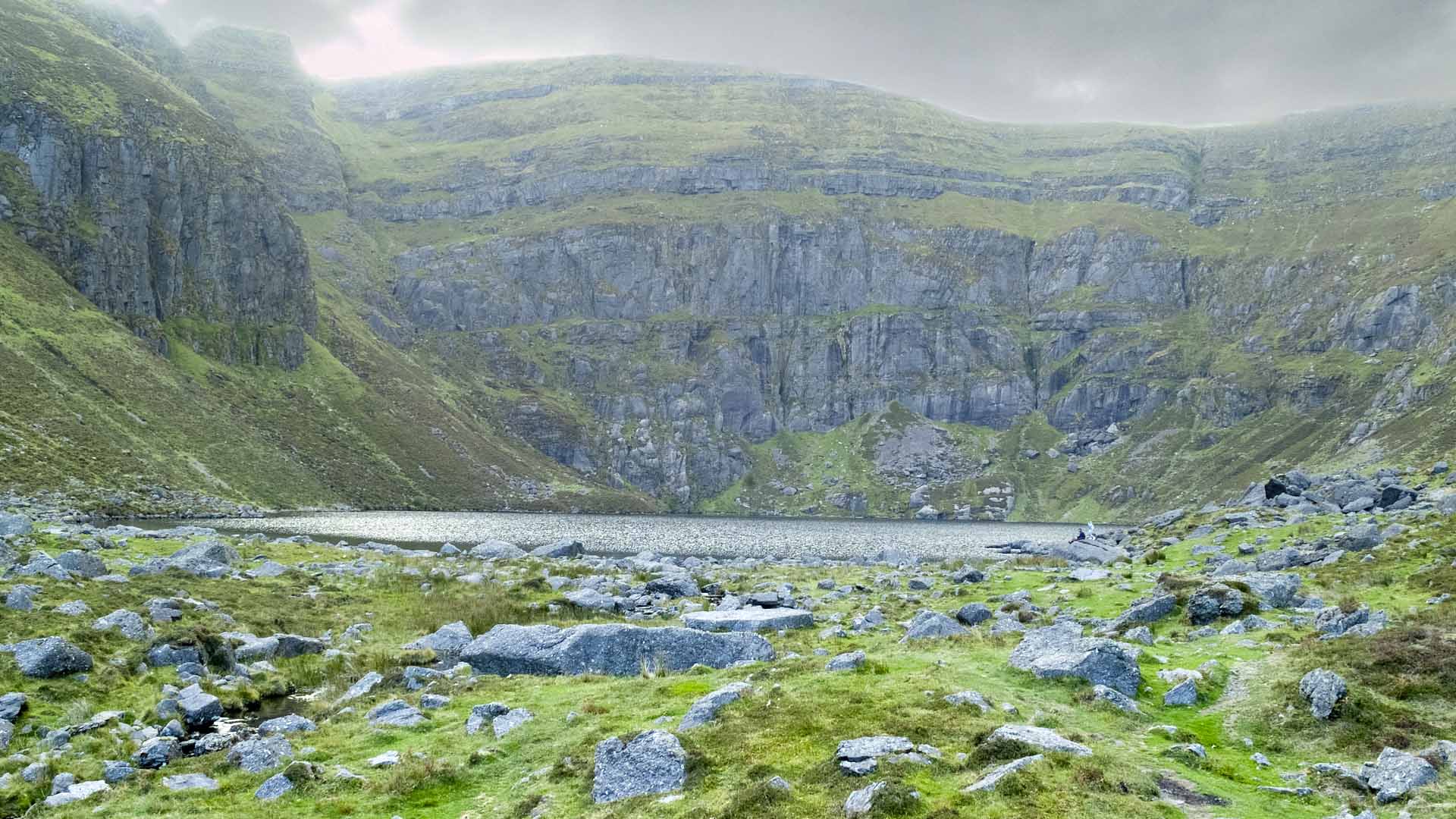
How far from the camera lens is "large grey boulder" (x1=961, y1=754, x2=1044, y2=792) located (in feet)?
35.4

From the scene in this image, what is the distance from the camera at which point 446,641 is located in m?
25.7

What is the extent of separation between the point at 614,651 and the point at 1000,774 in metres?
12.3

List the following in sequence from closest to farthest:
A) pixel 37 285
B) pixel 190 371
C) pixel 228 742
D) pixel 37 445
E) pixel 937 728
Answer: pixel 937 728 < pixel 228 742 < pixel 37 445 < pixel 37 285 < pixel 190 371

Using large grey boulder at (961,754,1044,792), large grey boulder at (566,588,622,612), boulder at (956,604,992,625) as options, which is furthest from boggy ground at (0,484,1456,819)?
large grey boulder at (566,588,622,612)

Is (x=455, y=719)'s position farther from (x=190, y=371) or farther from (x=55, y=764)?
(x=190, y=371)

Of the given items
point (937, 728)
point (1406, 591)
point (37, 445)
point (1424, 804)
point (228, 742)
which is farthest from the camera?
point (37, 445)

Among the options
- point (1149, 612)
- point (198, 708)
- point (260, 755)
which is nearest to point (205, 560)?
point (198, 708)

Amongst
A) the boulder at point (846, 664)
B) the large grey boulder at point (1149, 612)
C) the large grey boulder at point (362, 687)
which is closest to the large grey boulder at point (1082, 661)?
the boulder at point (846, 664)

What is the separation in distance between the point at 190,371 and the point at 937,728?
183 m

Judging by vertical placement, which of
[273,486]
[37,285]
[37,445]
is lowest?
[273,486]

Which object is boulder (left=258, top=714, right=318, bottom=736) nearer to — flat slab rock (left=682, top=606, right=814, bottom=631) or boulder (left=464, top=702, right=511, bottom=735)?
boulder (left=464, top=702, right=511, bottom=735)

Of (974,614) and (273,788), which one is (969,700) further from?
(974,614)

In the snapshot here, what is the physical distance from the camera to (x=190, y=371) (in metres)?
159

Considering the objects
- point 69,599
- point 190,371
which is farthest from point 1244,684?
point 190,371
